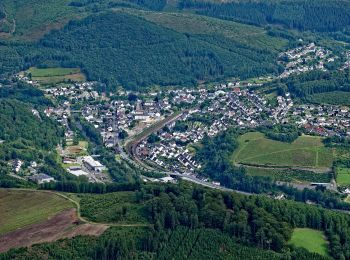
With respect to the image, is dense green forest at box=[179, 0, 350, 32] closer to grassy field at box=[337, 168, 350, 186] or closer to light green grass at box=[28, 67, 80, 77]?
light green grass at box=[28, 67, 80, 77]

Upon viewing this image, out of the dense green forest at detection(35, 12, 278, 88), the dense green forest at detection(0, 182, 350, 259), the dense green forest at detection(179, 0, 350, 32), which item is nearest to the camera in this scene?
the dense green forest at detection(0, 182, 350, 259)

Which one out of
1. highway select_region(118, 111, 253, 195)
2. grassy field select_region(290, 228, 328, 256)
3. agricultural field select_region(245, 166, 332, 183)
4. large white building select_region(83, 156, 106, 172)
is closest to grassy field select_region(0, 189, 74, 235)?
grassy field select_region(290, 228, 328, 256)

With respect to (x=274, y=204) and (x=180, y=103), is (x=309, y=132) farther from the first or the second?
(x=274, y=204)

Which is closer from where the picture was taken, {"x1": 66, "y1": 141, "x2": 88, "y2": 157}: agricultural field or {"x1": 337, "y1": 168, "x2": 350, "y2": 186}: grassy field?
{"x1": 337, "y1": 168, "x2": 350, "y2": 186}: grassy field

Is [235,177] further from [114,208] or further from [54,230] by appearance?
[54,230]

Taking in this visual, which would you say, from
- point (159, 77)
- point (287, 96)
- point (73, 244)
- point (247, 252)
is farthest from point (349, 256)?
point (159, 77)

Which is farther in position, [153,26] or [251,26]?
[251,26]

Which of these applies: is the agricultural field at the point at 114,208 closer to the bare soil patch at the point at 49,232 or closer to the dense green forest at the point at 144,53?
the bare soil patch at the point at 49,232
